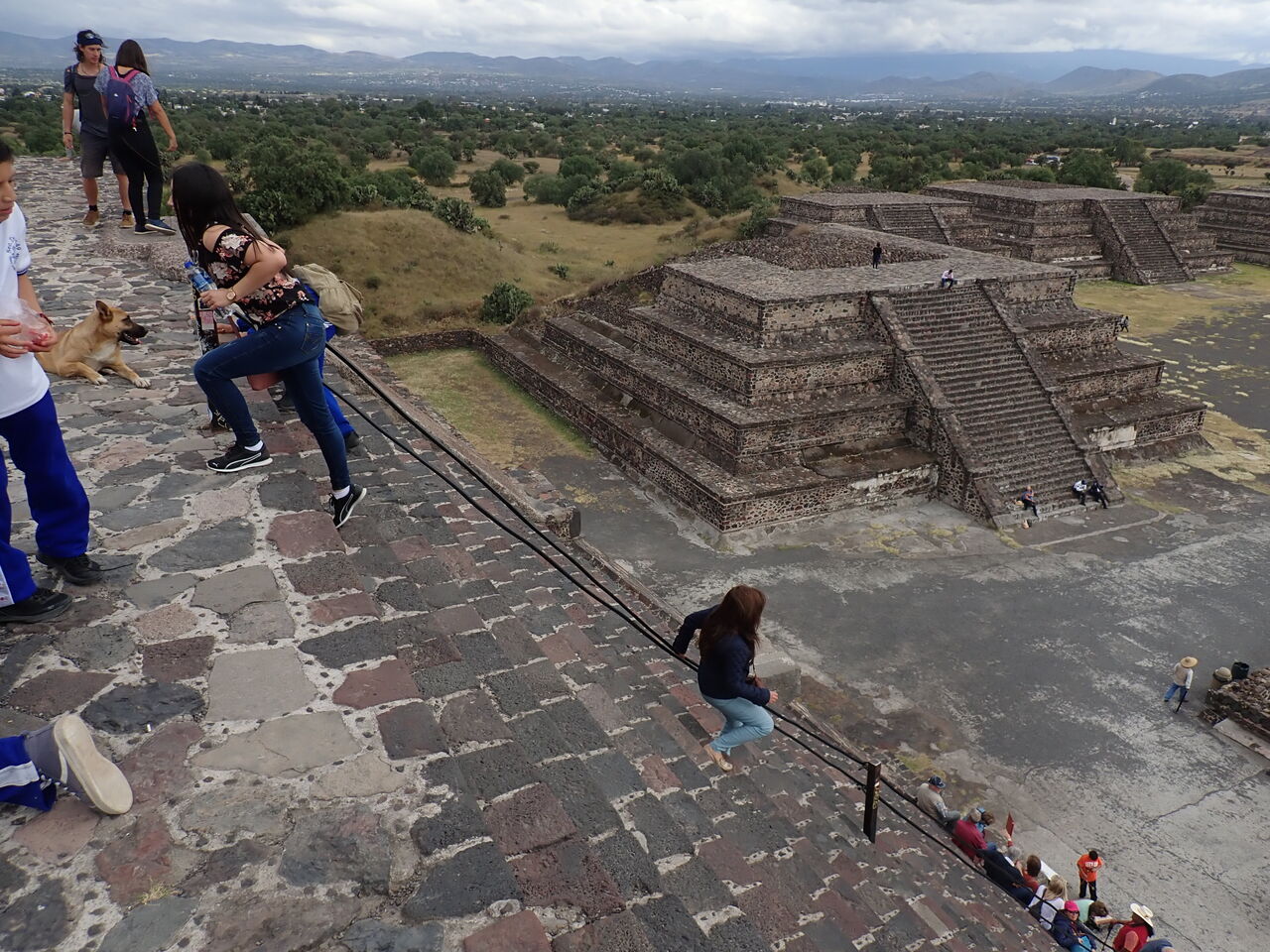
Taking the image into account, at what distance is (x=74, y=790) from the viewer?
2.49 m

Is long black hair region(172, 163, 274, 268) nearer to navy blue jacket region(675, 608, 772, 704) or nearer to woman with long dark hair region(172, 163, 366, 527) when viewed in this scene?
woman with long dark hair region(172, 163, 366, 527)

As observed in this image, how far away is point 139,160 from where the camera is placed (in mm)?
8430

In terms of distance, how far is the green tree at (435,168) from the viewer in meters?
36.8

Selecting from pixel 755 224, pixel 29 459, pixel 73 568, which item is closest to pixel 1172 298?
pixel 755 224

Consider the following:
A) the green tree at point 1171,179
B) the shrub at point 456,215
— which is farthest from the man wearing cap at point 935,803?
the green tree at point 1171,179

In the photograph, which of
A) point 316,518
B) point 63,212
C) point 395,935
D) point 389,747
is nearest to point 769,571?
point 316,518

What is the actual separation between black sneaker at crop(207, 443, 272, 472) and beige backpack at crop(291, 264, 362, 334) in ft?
4.48

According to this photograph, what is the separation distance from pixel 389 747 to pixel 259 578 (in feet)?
4.43

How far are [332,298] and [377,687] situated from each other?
11.3 ft

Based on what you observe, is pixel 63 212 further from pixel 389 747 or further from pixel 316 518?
pixel 389 747

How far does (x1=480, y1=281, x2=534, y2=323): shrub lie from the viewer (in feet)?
59.0

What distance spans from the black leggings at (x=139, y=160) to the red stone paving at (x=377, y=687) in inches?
278

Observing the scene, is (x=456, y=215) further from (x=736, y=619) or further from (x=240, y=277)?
(x=736, y=619)

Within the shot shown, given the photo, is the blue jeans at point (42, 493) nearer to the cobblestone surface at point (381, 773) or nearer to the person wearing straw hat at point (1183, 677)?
the cobblestone surface at point (381, 773)
